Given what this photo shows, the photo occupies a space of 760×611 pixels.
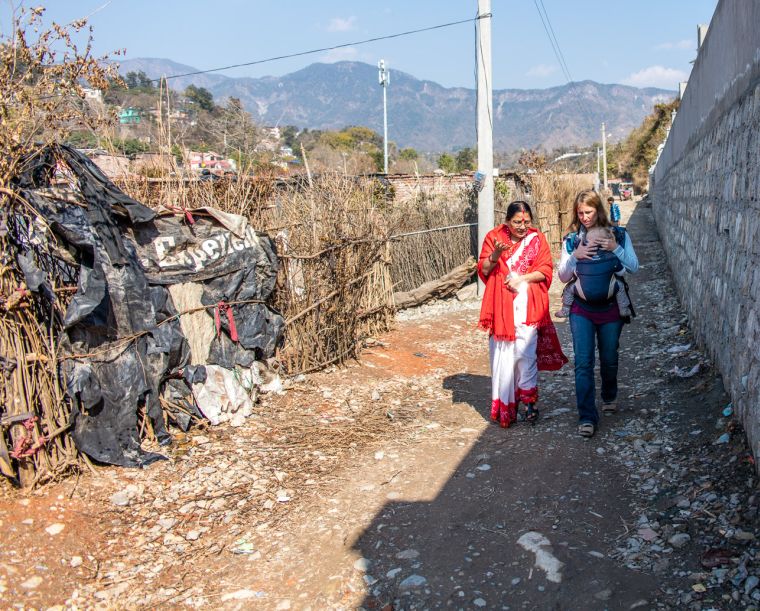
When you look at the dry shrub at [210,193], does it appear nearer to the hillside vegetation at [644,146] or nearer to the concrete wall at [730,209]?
the concrete wall at [730,209]

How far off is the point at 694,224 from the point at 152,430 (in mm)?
5447

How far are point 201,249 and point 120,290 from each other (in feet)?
3.19

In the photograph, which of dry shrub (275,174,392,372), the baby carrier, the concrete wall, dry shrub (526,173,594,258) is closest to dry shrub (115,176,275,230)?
dry shrub (275,174,392,372)

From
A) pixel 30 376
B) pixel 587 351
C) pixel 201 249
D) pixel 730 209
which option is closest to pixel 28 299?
pixel 30 376

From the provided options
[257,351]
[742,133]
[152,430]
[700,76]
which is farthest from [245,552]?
[700,76]

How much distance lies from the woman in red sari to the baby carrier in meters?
0.29

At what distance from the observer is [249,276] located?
5.61m

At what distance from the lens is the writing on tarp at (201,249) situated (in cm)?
507

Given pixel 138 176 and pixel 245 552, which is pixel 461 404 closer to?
pixel 245 552

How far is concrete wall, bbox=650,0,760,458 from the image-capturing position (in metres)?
3.35

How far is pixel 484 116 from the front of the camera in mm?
11422

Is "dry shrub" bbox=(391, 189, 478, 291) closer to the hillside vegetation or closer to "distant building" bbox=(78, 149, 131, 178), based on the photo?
"distant building" bbox=(78, 149, 131, 178)

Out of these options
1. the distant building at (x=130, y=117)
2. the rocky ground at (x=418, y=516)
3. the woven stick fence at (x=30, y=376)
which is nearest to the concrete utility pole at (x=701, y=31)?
the rocky ground at (x=418, y=516)

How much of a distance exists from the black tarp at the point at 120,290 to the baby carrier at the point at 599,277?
2.76 meters
